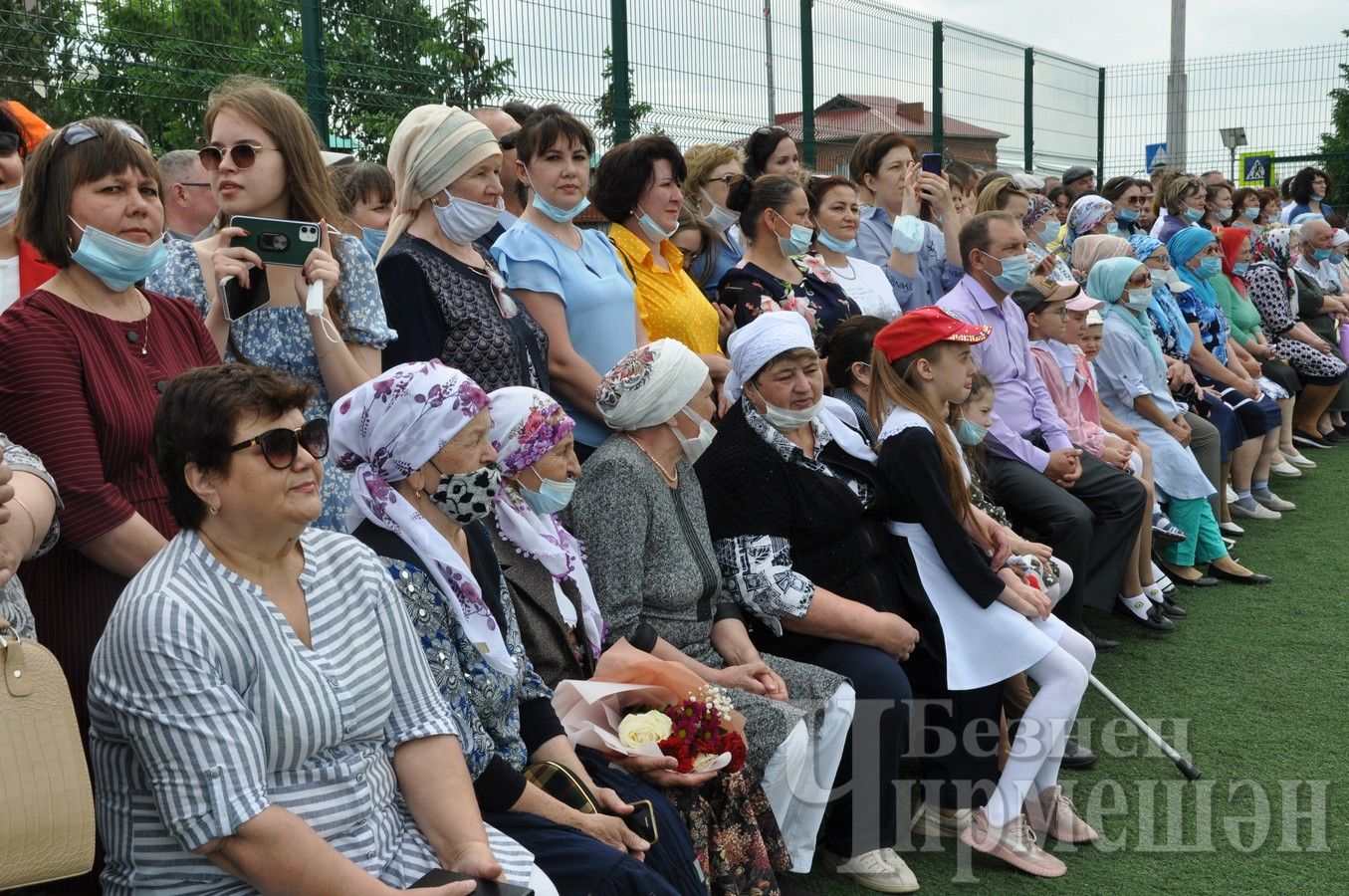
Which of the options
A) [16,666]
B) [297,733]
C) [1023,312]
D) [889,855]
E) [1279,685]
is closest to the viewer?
[16,666]

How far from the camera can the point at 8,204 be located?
140 inches

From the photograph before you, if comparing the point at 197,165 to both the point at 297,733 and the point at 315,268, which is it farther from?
the point at 297,733

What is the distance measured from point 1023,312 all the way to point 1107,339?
1063 mm

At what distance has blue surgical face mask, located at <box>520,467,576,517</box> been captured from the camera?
3.68 metres

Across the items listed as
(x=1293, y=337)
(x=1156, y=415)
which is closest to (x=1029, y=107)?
(x=1293, y=337)

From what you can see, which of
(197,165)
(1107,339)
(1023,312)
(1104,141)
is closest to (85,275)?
(197,165)

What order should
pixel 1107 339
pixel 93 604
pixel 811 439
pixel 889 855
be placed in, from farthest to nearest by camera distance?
pixel 1107 339 → pixel 811 439 → pixel 889 855 → pixel 93 604

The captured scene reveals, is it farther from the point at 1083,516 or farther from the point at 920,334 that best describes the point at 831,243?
the point at 1083,516

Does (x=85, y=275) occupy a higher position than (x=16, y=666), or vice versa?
(x=85, y=275)

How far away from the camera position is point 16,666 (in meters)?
2.15

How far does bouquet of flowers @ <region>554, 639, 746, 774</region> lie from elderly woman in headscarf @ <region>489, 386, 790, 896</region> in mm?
64

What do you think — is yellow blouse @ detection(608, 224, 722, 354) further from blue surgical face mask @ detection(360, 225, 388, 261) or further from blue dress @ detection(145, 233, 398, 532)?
blue dress @ detection(145, 233, 398, 532)

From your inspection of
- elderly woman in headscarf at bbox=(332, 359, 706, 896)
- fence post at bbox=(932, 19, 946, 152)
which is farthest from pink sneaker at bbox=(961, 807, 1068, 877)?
fence post at bbox=(932, 19, 946, 152)

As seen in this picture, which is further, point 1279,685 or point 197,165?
point 1279,685
